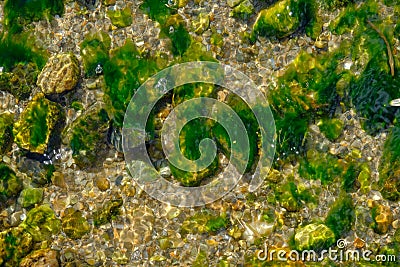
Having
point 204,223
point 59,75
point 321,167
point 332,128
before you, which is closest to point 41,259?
point 204,223

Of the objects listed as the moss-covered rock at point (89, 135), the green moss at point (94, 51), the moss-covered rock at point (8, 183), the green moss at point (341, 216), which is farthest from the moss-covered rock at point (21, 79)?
the green moss at point (341, 216)

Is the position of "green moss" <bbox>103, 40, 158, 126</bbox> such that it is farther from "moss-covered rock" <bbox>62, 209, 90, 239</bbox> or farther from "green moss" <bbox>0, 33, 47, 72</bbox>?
"moss-covered rock" <bbox>62, 209, 90, 239</bbox>

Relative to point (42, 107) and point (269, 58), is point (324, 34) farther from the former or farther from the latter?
point (42, 107)

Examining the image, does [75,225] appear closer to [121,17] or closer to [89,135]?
[89,135]

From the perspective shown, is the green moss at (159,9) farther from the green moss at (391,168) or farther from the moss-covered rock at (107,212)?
the green moss at (391,168)

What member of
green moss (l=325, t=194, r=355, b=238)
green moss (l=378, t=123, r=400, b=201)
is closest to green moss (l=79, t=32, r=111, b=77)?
green moss (l=325, t=194, r=355, b=238)

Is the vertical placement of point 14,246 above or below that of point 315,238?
below
